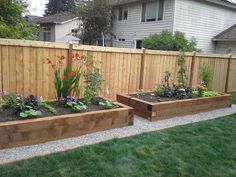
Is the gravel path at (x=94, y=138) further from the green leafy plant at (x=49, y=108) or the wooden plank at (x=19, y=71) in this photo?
the wooden plank at (x=19, y=71)

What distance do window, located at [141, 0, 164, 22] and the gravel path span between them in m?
10.5

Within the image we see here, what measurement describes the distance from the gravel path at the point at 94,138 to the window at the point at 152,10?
10.5 metres

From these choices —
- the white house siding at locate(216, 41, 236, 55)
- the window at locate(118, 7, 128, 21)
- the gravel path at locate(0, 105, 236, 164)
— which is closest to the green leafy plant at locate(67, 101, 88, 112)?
the gravel path at locate(0, 105, 236, 164)

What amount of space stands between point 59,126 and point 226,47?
1589 cm

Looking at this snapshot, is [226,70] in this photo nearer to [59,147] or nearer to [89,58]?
[89,58]

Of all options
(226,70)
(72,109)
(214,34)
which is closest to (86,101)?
(72,109)

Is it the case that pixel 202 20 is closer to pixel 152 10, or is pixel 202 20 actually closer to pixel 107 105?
pixel 152 10

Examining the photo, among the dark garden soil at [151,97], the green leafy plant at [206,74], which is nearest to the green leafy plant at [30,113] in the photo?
the dark garden soil at [151,97]

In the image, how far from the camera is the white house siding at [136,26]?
14.5 meters

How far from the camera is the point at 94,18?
1806 cm

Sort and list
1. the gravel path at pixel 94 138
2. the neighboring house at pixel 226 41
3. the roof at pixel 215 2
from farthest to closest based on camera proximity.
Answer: the neighboring house at pixel 226 41
the roof at pixel 215 2
the gravel path at pixel 94 138

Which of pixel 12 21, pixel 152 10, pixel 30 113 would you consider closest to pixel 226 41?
pixel 152 10

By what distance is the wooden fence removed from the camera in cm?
478

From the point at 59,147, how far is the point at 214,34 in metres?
16.2
